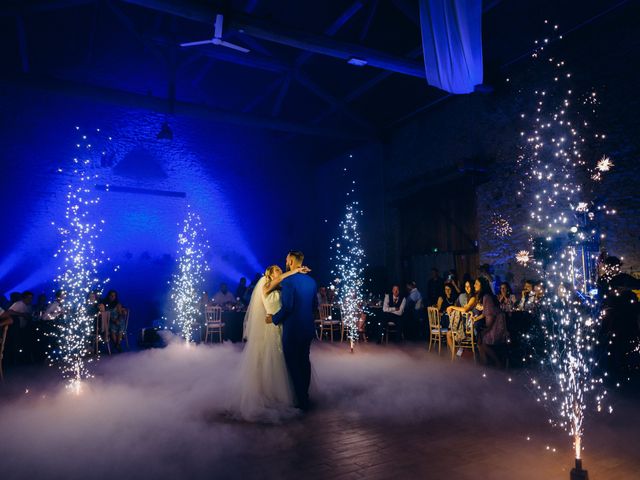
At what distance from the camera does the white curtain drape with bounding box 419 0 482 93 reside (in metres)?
5.30

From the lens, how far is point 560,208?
24.2 feet

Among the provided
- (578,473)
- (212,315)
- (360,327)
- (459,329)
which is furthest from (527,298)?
(212,315)

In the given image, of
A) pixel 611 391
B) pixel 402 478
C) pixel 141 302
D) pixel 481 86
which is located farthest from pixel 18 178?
pixel 611 391

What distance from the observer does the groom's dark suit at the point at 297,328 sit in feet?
13.8

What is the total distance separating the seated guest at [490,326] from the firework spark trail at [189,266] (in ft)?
24.8

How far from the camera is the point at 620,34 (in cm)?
655

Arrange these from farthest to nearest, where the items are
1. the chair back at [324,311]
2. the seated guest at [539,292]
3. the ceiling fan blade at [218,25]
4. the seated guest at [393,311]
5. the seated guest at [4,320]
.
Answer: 1. the chair back at [324,311]
2. the seated guest at [393,311]
3. the seated guest at [539,292]
4. the ceiling fan blade at [218,25]
5. the seated guest at [4,320]

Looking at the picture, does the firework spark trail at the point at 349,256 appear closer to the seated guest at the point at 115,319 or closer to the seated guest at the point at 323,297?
the seated guest at the point at 323,297

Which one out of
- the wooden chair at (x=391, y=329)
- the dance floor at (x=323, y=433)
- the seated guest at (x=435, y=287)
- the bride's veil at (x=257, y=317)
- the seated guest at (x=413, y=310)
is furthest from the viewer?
the seated guest at (x=435, y=287)

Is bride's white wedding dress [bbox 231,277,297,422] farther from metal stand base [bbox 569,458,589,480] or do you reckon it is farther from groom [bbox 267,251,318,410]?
metal stand base [bbox 569,458,589,480]

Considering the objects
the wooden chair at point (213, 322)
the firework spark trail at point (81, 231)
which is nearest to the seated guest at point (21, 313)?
the firework spark trail at point (81, 231)

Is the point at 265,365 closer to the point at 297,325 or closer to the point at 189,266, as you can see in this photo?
the point at 297,325

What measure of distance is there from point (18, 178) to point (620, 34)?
478 inches

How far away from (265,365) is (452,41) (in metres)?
4.49
